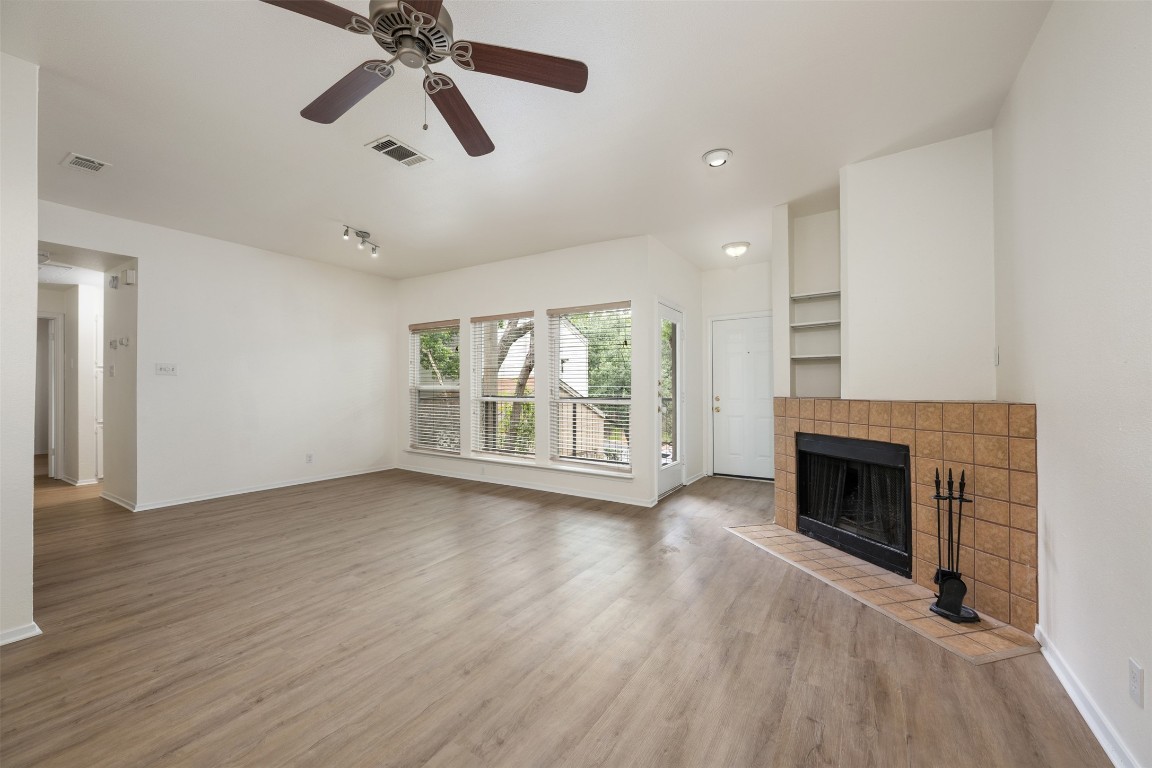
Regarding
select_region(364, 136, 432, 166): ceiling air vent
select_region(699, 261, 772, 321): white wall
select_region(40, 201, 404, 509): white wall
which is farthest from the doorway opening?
select_region(699, 261, 772, 321): white wall

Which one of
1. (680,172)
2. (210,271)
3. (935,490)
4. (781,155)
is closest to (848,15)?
(781,155)

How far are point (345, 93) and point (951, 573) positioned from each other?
3733 mm

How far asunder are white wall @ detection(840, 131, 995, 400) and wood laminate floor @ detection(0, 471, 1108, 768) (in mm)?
1528

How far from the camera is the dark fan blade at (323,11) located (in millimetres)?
1486

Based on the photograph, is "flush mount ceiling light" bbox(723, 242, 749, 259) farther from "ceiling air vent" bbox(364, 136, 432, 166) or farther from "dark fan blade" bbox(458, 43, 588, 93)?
"dark fan blade" bbox(458, 43, 588, 93)

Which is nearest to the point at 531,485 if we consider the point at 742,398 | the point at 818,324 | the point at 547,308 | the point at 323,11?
the point at 547,308

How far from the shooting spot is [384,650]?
2094 mm

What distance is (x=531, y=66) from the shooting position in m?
1.73

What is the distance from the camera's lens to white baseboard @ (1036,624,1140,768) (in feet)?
4.73

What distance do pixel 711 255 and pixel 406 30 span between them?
4.37m

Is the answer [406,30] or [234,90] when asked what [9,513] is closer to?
[234,90]

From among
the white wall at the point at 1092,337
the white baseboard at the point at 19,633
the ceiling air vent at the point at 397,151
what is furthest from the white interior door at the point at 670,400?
the white baseboard at the point at 19,633

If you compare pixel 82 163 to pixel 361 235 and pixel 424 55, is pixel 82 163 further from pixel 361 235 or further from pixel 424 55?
pixel 424 55

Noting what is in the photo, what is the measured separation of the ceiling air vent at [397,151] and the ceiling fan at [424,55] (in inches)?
38.0
